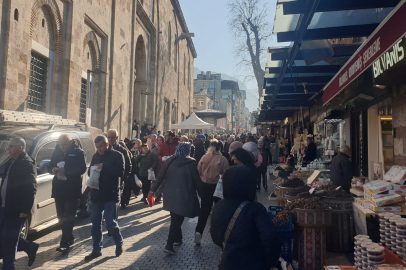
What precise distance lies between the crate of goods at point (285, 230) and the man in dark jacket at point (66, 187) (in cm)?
324

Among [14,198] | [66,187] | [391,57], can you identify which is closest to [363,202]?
[391,57]

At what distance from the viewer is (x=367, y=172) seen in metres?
9.29

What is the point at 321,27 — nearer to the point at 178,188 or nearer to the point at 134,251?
the point at 178,188

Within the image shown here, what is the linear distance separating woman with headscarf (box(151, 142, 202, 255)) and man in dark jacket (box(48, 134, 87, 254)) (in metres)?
1.31

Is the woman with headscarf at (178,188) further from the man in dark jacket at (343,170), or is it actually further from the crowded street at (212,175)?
the man in dark jacket at (343,170)

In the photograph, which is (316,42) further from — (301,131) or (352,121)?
(301,131)

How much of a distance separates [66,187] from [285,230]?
3533mm

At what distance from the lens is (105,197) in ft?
17.9

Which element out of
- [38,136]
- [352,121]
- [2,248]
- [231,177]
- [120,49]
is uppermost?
[120,49]

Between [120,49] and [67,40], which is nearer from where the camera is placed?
[67,40]

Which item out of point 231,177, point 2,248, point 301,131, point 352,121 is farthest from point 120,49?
point 231,177

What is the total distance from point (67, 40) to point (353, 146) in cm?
1041

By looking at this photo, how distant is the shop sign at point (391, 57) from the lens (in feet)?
12.2

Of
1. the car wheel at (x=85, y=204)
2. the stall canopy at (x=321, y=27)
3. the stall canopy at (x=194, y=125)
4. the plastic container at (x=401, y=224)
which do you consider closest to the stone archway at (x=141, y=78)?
the stall canopy at (x=194, y=125)
